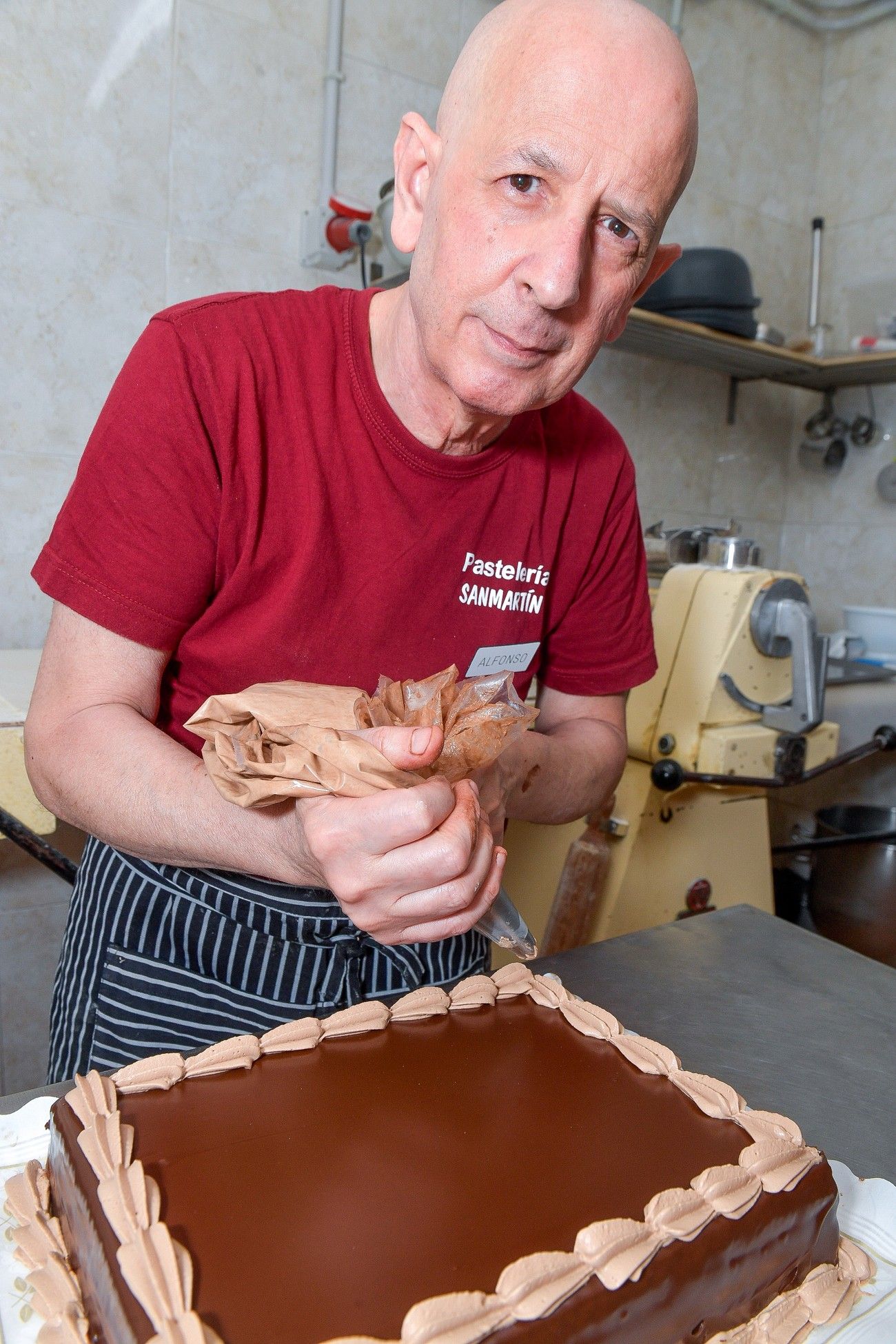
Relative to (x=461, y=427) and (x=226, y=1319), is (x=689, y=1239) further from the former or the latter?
(x=461, y=427)

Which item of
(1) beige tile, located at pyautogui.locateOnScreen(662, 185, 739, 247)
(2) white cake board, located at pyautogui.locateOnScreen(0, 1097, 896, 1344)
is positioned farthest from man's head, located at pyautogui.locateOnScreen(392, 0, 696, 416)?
(1) beige tile, located at pyautogui.locateOnScreen(662, 185, 739, 247)

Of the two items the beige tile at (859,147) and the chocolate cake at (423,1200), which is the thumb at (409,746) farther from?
the beige tile at (859,147)

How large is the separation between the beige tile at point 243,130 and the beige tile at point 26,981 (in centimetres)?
136

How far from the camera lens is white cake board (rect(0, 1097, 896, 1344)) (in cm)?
59

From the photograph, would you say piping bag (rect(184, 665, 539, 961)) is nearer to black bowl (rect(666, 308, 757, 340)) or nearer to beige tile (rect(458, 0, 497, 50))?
black bowl (rect(666, 308, 757, 340))

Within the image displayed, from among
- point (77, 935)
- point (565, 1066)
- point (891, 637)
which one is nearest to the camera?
point (565, 1066)

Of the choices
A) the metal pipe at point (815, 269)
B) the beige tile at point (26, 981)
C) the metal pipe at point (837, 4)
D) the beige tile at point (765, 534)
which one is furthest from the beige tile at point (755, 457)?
the beige tile at point (26, 981)

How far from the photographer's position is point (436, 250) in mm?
881

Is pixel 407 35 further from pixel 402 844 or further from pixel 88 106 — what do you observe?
pixel 402 844

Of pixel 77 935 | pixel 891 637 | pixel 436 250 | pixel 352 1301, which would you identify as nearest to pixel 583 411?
pixel 436 250

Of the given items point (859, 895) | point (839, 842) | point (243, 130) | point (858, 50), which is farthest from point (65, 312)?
point (858, 50)

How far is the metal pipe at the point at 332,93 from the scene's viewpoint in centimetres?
204

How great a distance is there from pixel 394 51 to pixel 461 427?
1628 mm

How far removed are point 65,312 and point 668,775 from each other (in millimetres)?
1357
